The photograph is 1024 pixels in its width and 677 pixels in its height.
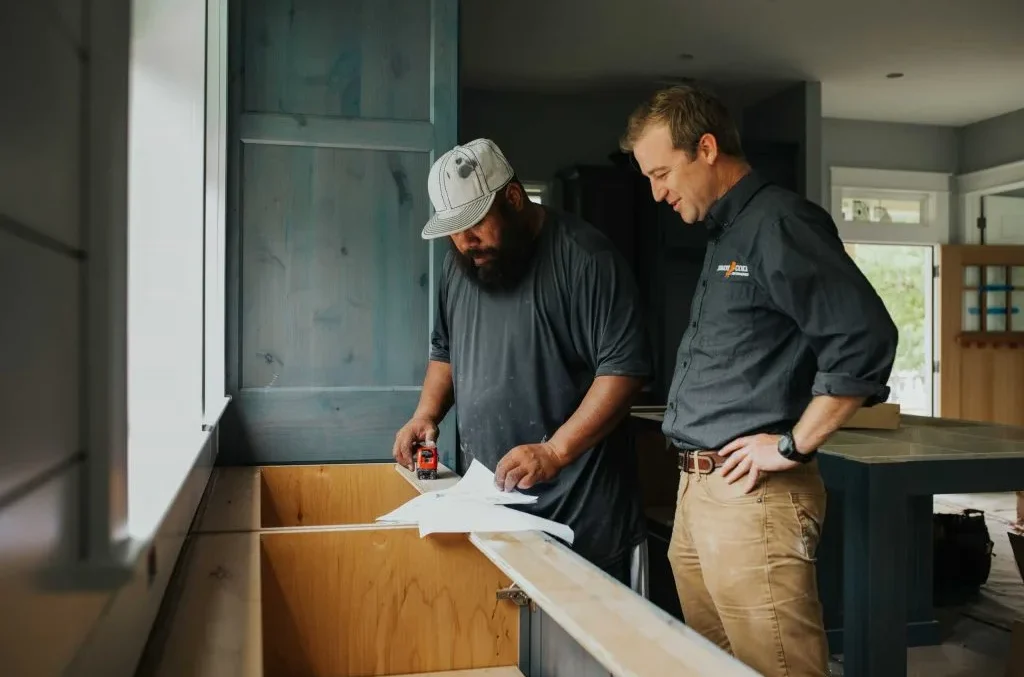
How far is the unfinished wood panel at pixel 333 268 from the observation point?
→ 2.51 meters

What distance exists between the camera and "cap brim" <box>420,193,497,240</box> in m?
1.83

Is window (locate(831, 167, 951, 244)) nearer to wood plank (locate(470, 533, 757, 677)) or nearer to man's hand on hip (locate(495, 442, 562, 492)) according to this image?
man's hand on hip (locate(495, 442, 562, 492))

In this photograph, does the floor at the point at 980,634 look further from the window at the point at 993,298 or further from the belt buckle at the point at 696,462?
the window at the point at 993,298

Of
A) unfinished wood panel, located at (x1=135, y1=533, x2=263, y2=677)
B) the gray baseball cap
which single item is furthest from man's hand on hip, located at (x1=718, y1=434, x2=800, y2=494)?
unfinished wood panel, located at (x1=135, y1=533, x2=263, y2=677)

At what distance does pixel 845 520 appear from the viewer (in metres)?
2.32

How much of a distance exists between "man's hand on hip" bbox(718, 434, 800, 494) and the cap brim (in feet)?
2.33

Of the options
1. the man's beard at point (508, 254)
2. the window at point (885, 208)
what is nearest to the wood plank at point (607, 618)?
the man's beard at point (508, 254)

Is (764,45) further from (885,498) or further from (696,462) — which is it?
(696,462)

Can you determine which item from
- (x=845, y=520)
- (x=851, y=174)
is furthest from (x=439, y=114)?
(x=851, y=174)

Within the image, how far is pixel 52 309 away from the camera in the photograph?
61 cm

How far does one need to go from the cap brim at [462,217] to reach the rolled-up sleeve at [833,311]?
0.63 meters

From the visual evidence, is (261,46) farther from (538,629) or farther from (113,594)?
(113,594)

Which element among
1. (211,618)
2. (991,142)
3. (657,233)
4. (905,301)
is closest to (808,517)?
(211,618)

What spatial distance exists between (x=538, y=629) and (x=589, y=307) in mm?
680
